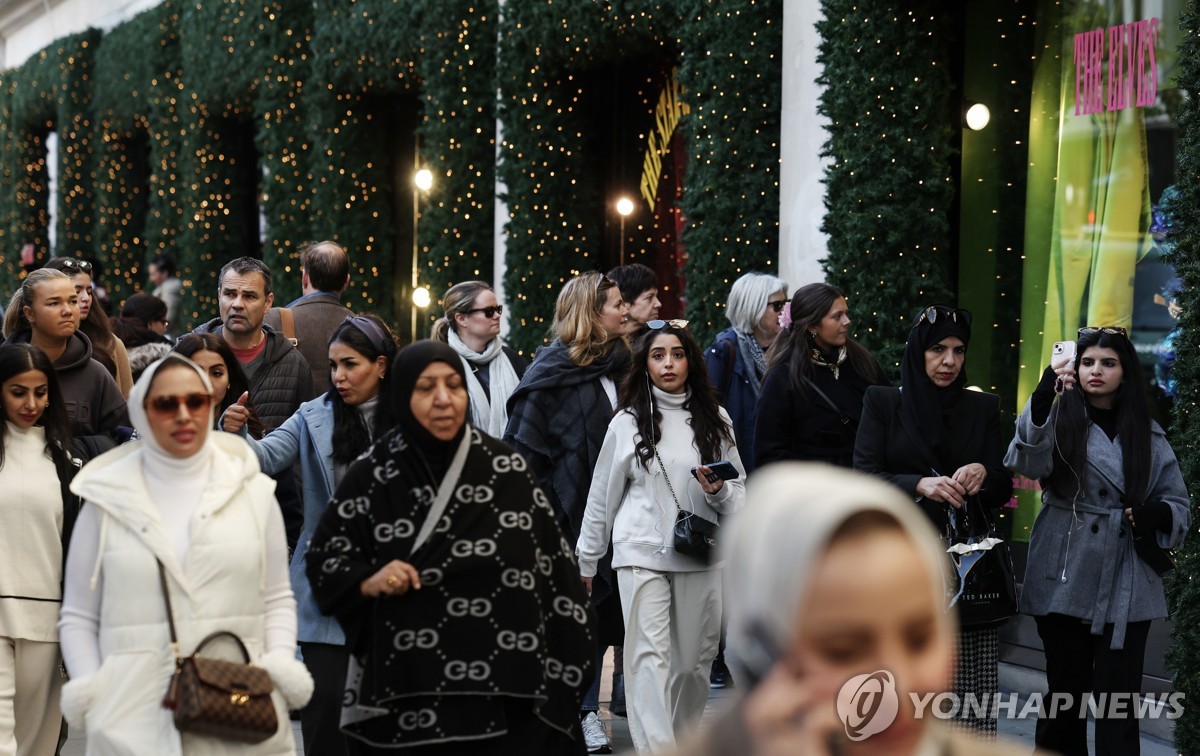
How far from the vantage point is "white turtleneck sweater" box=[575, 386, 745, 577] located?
6914 mm

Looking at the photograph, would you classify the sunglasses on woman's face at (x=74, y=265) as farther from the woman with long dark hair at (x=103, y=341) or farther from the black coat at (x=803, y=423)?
the black coat at (x=803, y=423)

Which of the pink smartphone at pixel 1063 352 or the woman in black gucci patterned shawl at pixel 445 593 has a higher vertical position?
the pink smartphone at pixel 1063 352

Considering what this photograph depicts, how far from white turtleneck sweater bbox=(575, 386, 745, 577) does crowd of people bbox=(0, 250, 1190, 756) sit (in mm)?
13

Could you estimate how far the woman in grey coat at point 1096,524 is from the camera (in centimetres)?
630

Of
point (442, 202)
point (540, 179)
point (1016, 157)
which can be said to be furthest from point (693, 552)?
point (442, 202)

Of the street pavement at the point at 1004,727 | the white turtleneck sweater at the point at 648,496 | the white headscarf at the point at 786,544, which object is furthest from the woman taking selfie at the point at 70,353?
the white headscarf at the point at 786,544

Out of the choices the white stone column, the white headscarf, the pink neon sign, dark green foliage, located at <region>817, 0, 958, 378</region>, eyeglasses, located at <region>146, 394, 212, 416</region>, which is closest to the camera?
the white headscarf

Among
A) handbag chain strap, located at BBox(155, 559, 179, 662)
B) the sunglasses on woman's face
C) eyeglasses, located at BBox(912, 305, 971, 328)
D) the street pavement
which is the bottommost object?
the street pavement

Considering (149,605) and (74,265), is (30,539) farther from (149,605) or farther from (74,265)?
(74,265)

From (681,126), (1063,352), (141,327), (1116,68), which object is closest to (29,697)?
(1063,352)

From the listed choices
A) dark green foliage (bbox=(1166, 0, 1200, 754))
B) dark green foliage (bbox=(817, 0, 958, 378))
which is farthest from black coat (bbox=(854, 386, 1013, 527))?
dark green foliage (bbox=(817, 0, 958, 378))

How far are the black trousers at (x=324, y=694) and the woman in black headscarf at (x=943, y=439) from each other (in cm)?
245

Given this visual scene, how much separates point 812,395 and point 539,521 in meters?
3.25

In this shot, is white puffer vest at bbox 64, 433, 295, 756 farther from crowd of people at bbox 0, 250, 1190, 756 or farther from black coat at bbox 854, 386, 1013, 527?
black coat at bbox 854, 386, 1013, 527
